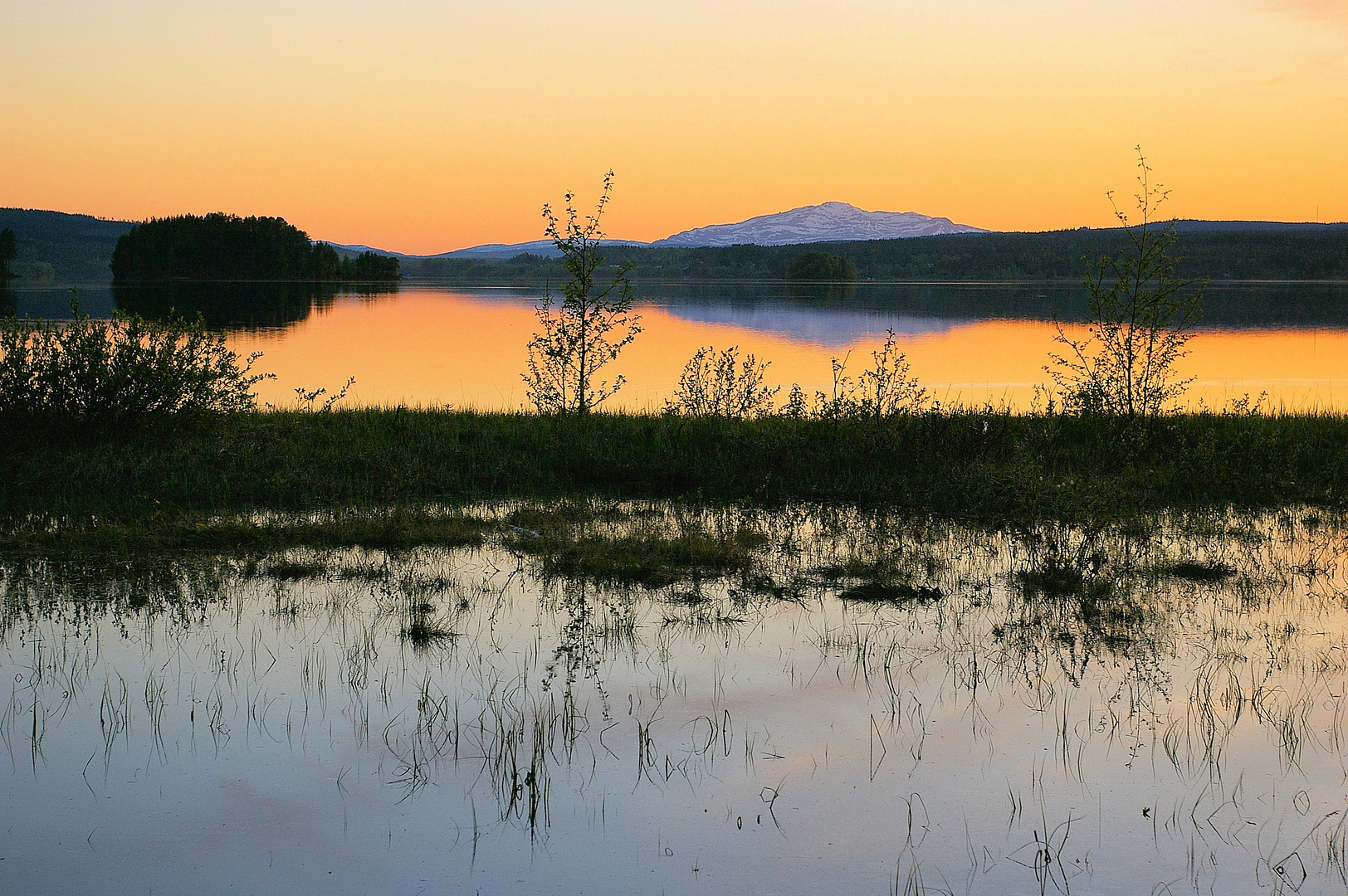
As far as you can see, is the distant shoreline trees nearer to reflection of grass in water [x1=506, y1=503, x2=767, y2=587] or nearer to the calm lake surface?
the calm lake surface

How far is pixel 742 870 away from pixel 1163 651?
3.71 metres

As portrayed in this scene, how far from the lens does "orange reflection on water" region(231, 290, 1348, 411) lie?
21.9 metres

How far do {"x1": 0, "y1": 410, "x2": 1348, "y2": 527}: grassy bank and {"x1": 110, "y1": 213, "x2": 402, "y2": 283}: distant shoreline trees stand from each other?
92165 mm

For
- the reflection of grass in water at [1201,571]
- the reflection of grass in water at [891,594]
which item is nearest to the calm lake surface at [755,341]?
the reflection of grass in water at [891,594]

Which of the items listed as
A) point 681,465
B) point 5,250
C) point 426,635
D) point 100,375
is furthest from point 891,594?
point 5,250

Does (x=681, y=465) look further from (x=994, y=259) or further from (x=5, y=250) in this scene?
(x=994, y=259)

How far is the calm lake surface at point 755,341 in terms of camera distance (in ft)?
75.0

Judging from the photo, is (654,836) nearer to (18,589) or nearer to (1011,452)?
(18,589)

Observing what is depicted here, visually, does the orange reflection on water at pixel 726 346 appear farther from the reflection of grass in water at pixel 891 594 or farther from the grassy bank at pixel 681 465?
the reflection of grass in water at pixel 891 594

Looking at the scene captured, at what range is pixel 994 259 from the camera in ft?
397

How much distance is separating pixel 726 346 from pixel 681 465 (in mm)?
21068

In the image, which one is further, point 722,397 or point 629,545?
point 722,397

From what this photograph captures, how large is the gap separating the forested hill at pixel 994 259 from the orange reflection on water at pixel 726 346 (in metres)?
62.7

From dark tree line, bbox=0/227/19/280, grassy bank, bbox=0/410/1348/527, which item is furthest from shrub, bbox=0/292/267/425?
dark tree line, bbox=0/227/19/280
